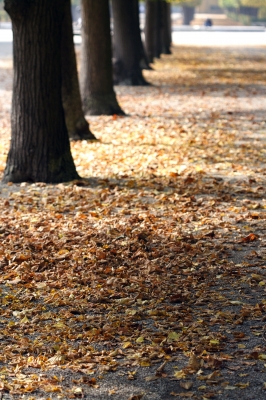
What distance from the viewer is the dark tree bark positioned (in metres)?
9.55

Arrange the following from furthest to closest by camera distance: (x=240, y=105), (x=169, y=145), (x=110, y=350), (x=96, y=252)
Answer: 1. (x=240, y=105)
2. (x=169, y=145)
3. (x=96, y=252)
4. (x=110, y=350)

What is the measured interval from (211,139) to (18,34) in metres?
5.01

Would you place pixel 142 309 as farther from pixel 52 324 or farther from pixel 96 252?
pixel 96 252

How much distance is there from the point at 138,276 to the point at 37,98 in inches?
156

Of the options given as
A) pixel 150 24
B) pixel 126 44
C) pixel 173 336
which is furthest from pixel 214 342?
pixel 150 24

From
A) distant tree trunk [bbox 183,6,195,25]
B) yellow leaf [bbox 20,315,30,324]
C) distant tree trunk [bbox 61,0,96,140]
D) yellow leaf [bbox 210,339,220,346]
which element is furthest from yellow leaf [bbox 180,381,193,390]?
distant tree trunk [bbox 183,6,195,25]

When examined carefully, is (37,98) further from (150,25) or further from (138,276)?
(150,25)

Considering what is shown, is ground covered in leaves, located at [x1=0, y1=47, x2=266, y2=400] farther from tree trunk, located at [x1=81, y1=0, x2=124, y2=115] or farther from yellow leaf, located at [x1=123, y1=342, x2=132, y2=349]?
tree trunk, located at [x1=81, y1=0, x2=124, y2=115]

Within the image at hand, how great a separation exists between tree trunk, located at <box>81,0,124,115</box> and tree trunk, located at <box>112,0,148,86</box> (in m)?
5.64

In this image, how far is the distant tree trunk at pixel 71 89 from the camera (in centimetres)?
1262

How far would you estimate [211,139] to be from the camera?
1370 cm

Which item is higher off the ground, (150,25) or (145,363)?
(150,25)

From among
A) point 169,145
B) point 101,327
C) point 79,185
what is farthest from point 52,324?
point 169,145

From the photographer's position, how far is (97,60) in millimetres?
16125
